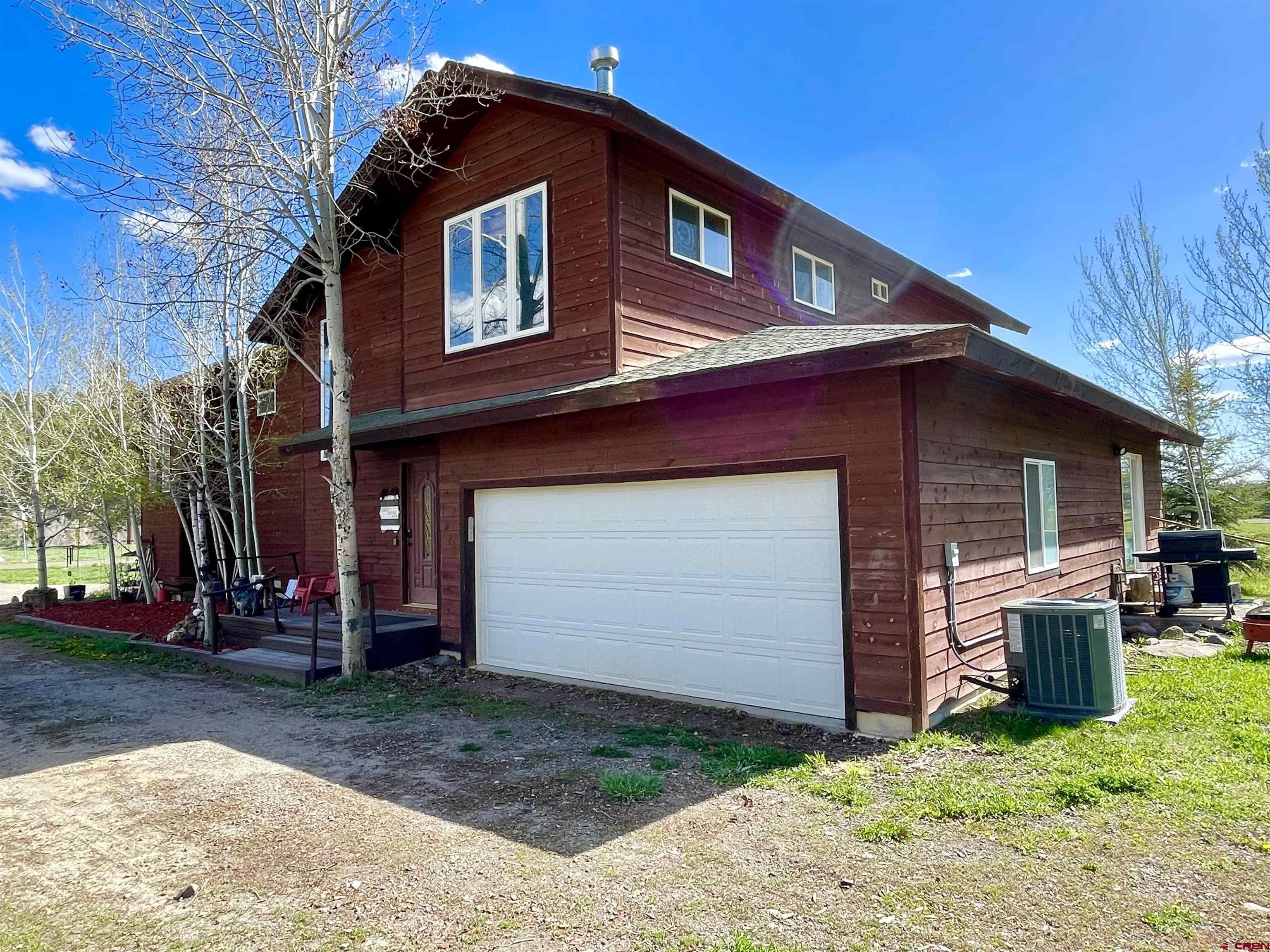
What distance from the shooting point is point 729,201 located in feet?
30.8

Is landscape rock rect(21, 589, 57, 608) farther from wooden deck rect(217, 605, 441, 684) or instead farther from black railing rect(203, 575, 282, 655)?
wooden deck rect(217, 605, 441, 684)

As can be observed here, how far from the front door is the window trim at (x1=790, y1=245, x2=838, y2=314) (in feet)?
17.8

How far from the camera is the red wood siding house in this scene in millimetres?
5812

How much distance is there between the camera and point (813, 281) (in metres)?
11.0

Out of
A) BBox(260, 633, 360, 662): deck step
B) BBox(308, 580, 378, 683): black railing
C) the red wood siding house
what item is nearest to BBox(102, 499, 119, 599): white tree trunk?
the red wood siding house

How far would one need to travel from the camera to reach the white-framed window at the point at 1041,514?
797 centimetres

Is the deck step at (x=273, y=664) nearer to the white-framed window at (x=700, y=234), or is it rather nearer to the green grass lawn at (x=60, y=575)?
the white-framed window at (x=700, y=234)

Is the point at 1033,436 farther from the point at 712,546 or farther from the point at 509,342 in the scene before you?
the point at 509,342

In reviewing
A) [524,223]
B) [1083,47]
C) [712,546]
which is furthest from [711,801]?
[1083,47]

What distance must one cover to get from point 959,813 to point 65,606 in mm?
17328

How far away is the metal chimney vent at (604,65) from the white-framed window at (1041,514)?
616 centimetres

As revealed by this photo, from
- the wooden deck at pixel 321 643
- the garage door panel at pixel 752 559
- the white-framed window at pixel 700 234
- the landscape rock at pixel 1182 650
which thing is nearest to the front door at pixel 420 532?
the wooden deck at pixel 321 643

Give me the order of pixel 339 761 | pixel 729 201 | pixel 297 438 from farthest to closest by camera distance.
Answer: pixel 297 438
pixel 729 201
pixel 339 761

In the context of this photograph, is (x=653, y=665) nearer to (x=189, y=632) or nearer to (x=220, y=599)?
(x=220, y=599)
